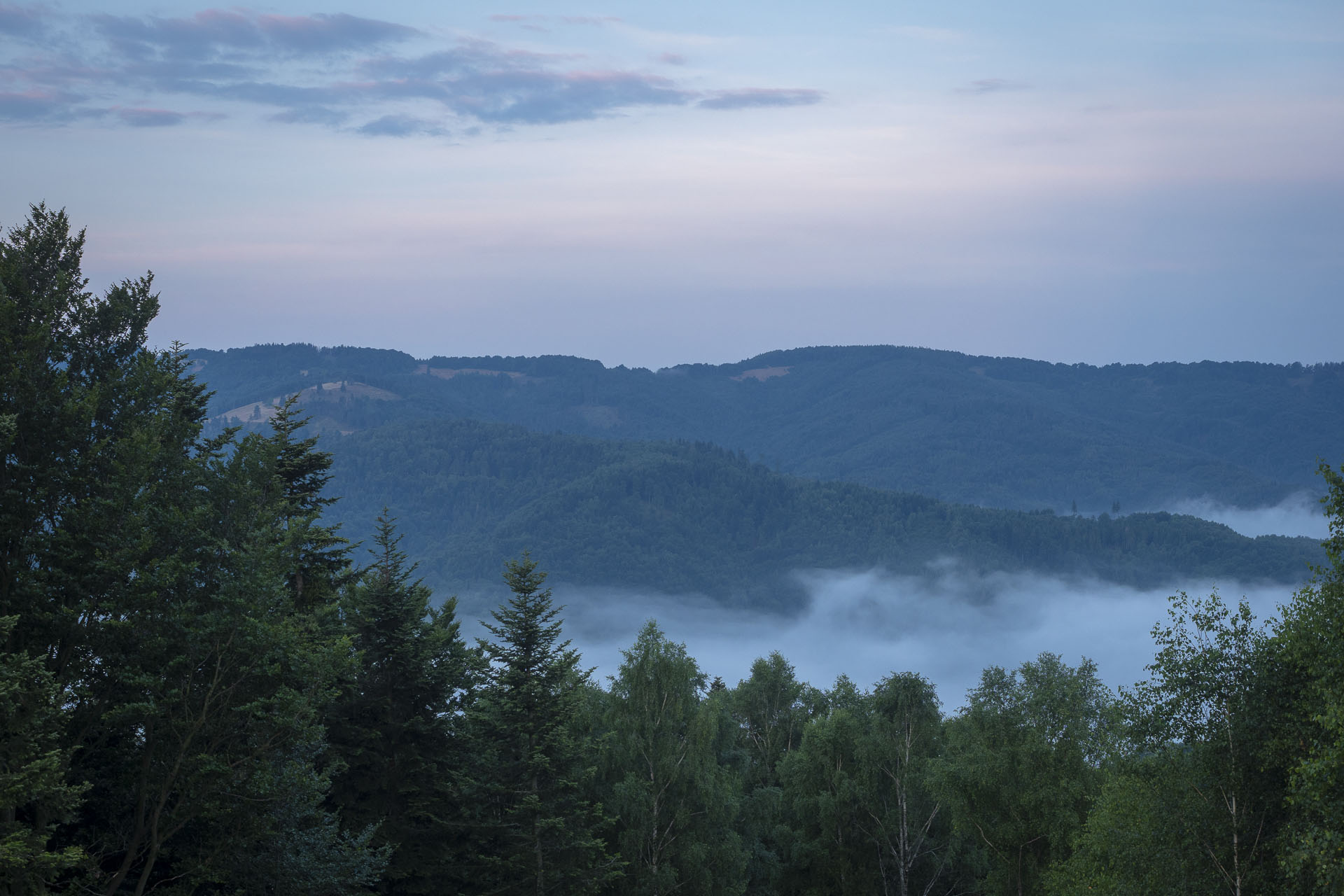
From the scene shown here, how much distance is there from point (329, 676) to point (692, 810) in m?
20.2

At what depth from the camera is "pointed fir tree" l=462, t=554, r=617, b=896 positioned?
33469 mm

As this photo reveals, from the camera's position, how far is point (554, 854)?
1347 inches

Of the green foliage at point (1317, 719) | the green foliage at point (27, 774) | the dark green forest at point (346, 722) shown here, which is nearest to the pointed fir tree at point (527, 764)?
the dark green forest at point (346, 722)

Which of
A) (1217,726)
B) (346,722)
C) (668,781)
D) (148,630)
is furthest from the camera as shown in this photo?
(668,781)

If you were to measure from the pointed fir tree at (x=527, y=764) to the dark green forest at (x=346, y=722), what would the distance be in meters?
0.10

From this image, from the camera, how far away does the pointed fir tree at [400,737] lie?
110 ft

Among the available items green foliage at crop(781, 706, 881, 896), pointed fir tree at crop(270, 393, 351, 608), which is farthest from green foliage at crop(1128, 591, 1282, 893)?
green foliage at crop(781, 706, 881, 896)

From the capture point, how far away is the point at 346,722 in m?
33.2

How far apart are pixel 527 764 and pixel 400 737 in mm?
4274

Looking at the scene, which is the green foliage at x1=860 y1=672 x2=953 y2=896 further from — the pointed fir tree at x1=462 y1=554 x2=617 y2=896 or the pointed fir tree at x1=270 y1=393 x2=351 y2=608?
the pointed fir tree at x1=270 y1=393 x2=351 y2=608

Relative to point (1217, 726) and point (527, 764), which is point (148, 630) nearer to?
point (527, 764)

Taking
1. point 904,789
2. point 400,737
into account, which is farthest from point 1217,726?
point 904,789

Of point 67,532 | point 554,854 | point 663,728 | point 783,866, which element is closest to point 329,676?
point 67,532

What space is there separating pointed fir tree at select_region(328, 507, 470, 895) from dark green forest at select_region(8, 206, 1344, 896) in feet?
0.30
